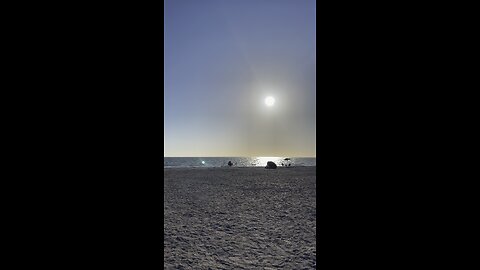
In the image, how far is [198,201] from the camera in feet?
36.0
